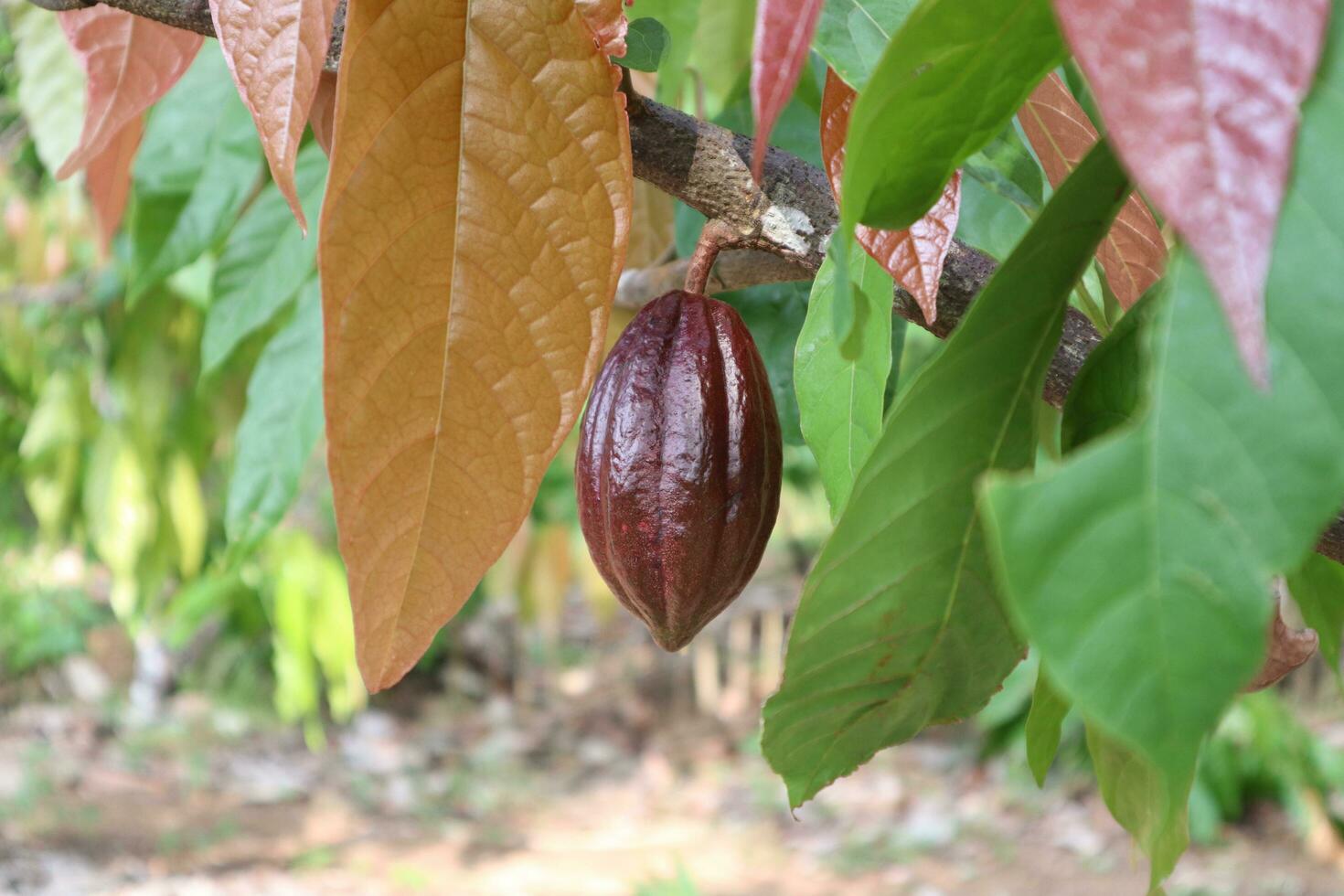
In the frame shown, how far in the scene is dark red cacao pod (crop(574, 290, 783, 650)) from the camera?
0.43 meters

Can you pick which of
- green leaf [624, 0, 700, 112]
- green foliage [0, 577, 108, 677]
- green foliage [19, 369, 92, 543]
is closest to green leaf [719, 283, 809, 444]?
green leaf [624, 0, 700, 112]

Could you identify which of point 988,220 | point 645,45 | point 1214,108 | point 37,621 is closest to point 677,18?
point 988,220

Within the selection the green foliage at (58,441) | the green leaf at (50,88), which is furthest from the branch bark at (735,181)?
the green foliage at (58,441)

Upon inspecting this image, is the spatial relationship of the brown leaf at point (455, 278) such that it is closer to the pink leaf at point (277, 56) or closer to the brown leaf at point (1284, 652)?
the pink leaf at point (277, 56)

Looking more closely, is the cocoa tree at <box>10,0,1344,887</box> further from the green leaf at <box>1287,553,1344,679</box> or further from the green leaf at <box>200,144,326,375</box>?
the green leaf at <box>200,144,326,375</box>

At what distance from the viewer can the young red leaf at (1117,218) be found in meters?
0.47

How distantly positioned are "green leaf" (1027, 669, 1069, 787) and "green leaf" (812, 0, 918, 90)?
206 millimetres

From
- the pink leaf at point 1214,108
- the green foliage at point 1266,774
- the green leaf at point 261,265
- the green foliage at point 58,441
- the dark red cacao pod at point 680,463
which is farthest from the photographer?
the green foliage at point 1266,774

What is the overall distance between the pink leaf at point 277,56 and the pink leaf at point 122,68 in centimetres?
20

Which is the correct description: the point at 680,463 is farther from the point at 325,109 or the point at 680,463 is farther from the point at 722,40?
the point at 722,40

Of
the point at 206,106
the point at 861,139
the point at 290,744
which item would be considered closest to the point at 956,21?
the point at 861,139

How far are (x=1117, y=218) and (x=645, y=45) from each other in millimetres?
185

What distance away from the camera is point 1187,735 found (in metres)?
0.20

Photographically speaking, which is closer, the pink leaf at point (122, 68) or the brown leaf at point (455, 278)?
the brown leaf at point (455, 278)
